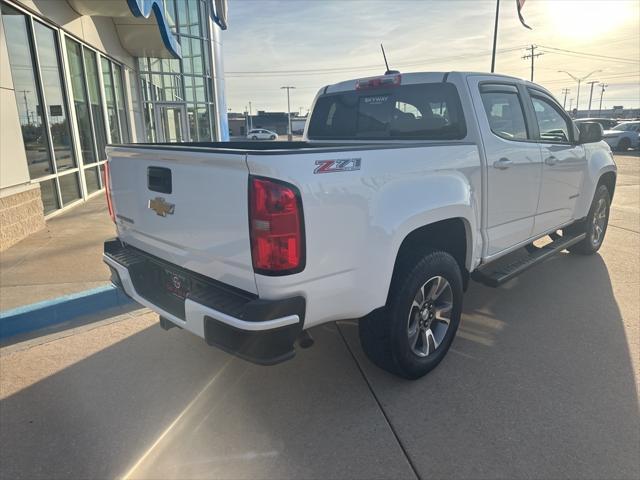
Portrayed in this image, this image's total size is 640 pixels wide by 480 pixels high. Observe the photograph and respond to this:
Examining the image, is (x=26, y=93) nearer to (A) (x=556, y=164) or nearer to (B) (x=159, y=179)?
(B) (x=159, y=179)

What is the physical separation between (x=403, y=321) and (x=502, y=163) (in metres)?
1.55

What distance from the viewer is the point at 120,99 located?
13219 millimetres

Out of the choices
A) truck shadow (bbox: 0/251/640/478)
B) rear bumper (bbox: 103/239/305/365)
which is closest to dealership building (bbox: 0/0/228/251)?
truck shadow (bbox: 0/251/640/478)

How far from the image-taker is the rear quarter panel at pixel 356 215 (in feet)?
7.03

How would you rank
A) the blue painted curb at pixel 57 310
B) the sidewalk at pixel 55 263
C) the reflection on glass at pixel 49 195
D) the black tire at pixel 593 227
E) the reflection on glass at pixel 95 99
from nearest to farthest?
1. the blue painted curb at pixel 57 310
2. the sidewalk at pixel 55 263
3. the black tire at pixel 593 227
4. the reflection on glass at pixel 49 195
5. the reflection on glass at pixel 95 99

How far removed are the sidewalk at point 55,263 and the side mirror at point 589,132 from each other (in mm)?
5229

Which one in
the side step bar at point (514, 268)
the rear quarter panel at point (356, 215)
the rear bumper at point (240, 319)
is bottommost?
the side step bar at point (514, 268)

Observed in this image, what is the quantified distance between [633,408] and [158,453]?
2.78 meters

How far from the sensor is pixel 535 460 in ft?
7.72

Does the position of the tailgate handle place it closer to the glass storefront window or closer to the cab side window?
the cab side window

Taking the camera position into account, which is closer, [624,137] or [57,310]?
[57,310]

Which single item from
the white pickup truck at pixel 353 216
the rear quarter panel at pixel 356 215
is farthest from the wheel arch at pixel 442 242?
the rear quarter panel at pixel 356 215

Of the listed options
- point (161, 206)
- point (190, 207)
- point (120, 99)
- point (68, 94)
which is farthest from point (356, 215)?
point (120, 99)

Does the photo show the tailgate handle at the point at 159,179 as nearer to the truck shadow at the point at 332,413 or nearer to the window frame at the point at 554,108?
the truck shadow at the point at 332,413
